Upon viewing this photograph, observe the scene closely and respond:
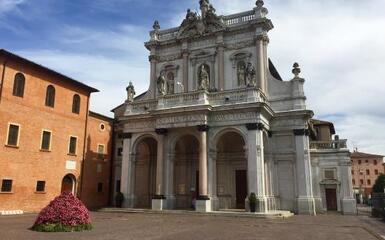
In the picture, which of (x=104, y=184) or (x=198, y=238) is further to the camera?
(x=104, y=184)

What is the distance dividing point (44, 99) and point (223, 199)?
54.6 ft

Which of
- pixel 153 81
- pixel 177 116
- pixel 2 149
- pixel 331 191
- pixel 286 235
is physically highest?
pixel 153 81

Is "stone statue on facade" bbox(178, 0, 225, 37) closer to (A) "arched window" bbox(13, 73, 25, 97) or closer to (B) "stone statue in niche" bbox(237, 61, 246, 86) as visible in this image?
(B) "stone statue in niche" bbox(237, 61, 246, 86)

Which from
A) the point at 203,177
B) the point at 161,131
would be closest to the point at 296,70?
the point at 203,177

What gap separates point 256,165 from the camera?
949 inches

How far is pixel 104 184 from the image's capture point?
33.7 m

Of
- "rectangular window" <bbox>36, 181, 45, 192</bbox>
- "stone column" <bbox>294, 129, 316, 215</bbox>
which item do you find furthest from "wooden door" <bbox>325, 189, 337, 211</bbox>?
"rectangular window" <bbox>36, 181, 45, 192</bbox>

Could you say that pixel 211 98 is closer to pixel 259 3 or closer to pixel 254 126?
pixel 254 126

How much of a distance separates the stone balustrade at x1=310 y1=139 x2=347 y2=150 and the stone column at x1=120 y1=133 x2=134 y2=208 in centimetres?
1624

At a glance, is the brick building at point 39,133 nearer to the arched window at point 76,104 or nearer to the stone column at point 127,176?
the arched window at point 76,104

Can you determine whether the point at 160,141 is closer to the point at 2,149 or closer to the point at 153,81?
the point at 153,81

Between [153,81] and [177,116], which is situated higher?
[153,81]

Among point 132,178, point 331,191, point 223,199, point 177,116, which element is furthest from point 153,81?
point 331,191

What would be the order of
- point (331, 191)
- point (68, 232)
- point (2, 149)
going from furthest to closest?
point (331, 191)
point (2, 149)
point (68, 232)
